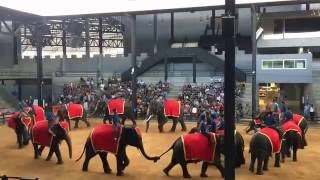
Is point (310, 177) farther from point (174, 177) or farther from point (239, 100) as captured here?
point (239, 100)

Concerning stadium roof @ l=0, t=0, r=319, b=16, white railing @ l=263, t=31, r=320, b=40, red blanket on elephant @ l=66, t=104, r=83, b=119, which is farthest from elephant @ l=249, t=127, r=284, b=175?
white railing @ l=263, t=31, r=320, b=40

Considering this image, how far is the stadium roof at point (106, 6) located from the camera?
82.9 ft

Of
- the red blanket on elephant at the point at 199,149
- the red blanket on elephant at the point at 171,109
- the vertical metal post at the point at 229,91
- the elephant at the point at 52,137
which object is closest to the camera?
the vertical metal post at the point at 229,91

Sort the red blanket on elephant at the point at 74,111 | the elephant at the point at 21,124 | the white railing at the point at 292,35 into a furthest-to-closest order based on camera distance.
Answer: the white railing at the point at 292,35
the red blanket on elephant at the point at 74,111
the elephant at the point at 21,124

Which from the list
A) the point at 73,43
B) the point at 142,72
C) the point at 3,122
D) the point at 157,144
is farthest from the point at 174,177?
the point at 73,43

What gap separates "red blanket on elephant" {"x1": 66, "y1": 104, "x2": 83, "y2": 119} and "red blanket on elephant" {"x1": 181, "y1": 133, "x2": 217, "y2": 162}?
10.6 m

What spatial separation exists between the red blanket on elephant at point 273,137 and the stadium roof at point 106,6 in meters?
13.9

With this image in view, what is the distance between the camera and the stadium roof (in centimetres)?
2528

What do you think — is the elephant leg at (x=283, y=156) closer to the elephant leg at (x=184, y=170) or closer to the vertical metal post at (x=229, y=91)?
the elephant leg at (x=184, y=170)

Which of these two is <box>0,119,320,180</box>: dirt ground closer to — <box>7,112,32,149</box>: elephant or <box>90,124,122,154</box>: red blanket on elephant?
<box>7,112,32,149</box>: elephant

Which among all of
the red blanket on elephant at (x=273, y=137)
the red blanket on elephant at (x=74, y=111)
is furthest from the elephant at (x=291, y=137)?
the red blanket on elephant at (x=74, y=111)

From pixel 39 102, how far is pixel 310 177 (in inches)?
809

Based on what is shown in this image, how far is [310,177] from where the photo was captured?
11.4m

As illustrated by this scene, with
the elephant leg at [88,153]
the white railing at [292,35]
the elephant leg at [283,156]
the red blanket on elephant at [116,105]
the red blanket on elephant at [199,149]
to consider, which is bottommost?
the elephant leg at [283,156]
